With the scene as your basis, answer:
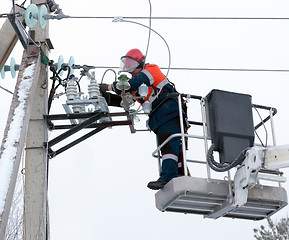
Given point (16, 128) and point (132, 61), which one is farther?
point (132, 61)

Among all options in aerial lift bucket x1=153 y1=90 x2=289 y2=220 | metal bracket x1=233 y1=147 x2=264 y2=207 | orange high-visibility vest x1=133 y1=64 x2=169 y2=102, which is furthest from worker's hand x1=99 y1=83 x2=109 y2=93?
metal bracket x1=233 y1=147 x2=264 y2=207

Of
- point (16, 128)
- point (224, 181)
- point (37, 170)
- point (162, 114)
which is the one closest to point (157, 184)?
point (224, 181)

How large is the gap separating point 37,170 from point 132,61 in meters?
1.91

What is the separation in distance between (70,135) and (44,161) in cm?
51

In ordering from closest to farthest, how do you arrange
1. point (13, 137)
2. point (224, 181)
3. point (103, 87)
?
1. point (13, 137)
2. point (224, 181)
3. point (103, 87)

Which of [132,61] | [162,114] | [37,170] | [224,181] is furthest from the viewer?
[132,61]

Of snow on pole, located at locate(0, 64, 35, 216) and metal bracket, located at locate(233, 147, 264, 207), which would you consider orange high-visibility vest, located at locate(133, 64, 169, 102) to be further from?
metal bracket, located at locate(233, 147, 264, 207)

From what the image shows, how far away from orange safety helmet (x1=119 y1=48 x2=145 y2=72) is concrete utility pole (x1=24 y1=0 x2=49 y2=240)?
117 cm

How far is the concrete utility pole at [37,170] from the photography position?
9.21m

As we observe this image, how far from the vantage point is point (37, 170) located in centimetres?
952

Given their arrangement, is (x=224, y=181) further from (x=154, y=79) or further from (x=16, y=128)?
(x=16, y=128)

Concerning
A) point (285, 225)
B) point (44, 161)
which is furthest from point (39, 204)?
point (285, 225)

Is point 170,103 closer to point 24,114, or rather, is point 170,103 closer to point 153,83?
point 153,83

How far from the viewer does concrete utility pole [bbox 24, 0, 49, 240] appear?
9.21 meters
